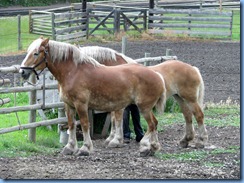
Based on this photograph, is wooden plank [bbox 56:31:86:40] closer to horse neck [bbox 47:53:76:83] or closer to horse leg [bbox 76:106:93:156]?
horse neck [bbox 47:53:76:83]

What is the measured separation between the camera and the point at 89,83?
27.2ft

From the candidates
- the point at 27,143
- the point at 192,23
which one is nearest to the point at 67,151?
the point at 27,143

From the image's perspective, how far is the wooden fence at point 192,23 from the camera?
2348cm

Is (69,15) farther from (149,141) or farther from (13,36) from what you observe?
(149,141)

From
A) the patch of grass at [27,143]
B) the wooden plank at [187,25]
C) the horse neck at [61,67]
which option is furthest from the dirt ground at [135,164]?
the wooden plank at [187,25]

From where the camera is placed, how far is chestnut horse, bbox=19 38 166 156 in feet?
27.1

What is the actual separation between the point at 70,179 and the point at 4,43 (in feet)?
58.9

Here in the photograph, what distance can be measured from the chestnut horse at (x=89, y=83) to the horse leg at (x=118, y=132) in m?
0.92

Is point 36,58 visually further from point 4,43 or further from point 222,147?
point 4,43

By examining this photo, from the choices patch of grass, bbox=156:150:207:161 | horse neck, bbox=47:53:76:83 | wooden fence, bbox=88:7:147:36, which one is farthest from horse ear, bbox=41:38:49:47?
wooden fence, bbox=88:7:147:36

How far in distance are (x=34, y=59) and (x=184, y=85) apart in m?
2.20

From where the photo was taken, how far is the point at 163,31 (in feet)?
84.9

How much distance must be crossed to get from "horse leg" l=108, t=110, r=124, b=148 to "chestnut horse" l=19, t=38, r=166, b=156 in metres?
0.92

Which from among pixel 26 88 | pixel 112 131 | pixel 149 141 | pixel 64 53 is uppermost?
pixel 64 53
